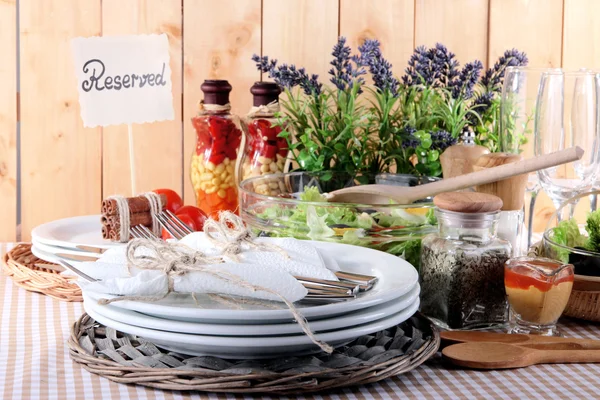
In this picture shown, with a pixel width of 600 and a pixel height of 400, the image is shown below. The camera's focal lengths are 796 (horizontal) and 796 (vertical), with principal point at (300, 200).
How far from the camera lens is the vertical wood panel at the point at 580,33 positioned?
1731mm

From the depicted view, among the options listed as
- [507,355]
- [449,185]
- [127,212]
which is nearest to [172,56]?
[127,212]

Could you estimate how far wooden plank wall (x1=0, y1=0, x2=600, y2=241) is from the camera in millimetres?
1571

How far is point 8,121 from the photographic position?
1.59 metres

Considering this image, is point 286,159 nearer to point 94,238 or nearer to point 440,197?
point 94,238

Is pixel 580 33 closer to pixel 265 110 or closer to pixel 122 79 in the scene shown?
pixel 265 110

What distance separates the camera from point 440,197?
0.87 meters

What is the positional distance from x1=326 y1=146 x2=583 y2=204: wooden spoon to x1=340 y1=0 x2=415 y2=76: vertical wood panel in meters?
0.70

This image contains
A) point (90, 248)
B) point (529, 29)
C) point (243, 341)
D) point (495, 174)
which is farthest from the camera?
point (529, 29)

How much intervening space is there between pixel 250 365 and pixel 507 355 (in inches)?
10.1

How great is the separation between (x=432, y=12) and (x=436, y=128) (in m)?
0.54

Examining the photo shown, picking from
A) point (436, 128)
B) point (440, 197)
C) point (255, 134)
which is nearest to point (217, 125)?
point (255, 134)

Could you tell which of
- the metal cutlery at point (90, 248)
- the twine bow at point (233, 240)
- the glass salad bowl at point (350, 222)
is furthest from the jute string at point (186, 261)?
the metal cutlery at point (90, 248)

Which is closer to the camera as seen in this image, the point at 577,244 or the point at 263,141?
the point at 577,244

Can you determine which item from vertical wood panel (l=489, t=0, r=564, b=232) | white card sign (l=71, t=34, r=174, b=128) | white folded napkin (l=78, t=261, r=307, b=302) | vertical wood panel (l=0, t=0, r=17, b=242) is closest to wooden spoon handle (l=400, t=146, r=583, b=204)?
white folded napkin (l=78, t=261, r=307, b=302)
